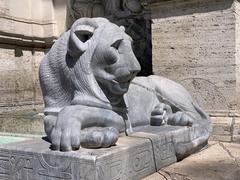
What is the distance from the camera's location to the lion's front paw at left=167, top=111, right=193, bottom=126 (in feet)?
11.1

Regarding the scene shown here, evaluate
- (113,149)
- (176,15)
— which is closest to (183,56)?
(176,15)

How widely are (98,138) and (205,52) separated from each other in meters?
2.94

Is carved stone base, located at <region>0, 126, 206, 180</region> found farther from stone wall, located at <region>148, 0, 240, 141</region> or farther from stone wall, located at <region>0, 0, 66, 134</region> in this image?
stone wall, located at <region>0, 0, 66, 134</region>

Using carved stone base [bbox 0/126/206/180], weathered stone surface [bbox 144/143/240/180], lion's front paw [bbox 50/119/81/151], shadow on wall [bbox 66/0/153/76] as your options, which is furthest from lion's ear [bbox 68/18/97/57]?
shadow on wall [bbox 66/0/153/76]

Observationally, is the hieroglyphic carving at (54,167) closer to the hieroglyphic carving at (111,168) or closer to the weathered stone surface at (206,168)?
the hieroglyphic carving at (111,168)

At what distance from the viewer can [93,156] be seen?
7.13ft

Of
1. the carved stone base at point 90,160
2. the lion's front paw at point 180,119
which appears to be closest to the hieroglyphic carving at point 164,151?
the carved stone base at point 90,160

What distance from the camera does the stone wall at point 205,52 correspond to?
15.4 ft

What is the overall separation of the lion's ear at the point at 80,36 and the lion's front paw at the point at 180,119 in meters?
1.23

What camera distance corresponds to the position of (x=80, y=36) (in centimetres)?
270

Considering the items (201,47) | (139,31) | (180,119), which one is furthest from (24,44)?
(180,119)

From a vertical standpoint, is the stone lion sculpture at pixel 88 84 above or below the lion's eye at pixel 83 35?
below

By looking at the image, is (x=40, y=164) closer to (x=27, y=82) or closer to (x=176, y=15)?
(x=176, y=15)

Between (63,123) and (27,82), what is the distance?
6.43 meters
